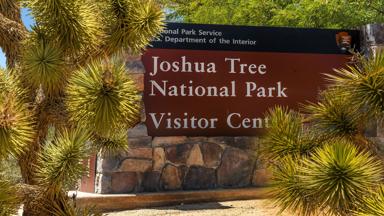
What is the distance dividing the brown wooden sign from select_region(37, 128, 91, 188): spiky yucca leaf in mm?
4341

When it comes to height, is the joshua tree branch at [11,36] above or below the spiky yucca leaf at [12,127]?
above

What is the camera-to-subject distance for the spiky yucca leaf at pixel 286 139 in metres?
4.42

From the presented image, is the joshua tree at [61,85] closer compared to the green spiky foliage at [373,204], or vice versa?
the green spiky foliage at [373,204]

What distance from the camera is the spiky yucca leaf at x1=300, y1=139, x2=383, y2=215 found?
11.9 ft

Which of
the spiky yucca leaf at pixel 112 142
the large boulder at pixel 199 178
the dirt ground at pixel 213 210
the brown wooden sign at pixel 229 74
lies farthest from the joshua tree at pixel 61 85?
the large boulder at pixel 199 178

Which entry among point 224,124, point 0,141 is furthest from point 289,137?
point 224,124

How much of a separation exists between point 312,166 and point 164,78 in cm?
463

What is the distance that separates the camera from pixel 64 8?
369cm

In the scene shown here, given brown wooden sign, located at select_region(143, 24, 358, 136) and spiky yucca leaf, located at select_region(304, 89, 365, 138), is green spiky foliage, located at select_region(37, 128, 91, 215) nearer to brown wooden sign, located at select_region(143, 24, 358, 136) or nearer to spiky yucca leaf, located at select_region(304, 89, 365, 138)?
spiky yucca leaf, located at select_region(304, 89, 365, 138)

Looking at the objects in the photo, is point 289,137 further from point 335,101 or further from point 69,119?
point 69,119

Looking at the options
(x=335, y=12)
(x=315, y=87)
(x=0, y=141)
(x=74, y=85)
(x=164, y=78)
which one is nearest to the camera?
(x=0, y=141)

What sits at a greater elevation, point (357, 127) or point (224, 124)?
point (224, 124)

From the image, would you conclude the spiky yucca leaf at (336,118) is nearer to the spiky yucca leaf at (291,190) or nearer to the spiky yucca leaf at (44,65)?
the spiky yucca leaf at (291,190)

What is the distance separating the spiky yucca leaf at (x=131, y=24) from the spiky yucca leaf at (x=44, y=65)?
1.57 ft
